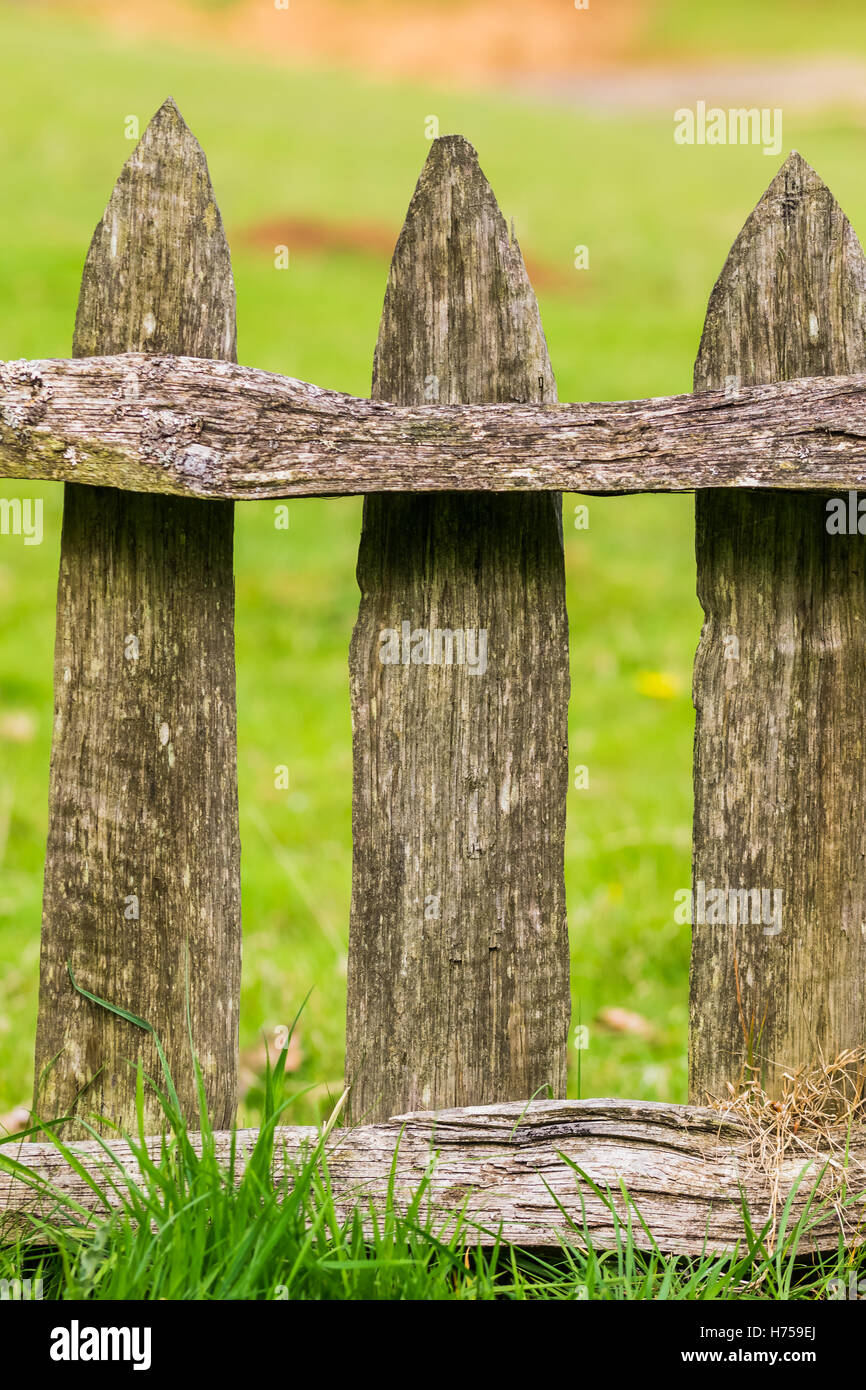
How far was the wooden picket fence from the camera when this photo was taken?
2186mm

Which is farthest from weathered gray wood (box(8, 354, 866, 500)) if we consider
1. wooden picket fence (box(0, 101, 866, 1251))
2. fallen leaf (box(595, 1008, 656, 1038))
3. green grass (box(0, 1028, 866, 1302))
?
fallen leaf (box(595, 1008, 656, 1038))

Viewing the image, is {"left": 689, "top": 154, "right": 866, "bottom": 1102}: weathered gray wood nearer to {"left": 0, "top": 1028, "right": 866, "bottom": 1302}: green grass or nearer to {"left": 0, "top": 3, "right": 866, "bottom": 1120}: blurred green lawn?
{"left": 0, "top": 1028, "right": 866, "bottom": 1302}: green grass

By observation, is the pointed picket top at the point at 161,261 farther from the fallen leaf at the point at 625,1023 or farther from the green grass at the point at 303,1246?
the fallen leaf at the point at 625,1023

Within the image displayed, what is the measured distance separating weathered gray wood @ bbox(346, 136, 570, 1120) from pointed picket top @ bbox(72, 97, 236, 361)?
31 centimetres

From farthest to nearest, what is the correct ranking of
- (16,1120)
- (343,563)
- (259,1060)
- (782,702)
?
1. (343,563)
2. (259,1060)
3. (16,1120)
4. (782,702)

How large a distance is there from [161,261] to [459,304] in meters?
0.53

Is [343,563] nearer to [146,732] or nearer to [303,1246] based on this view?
[146,732]

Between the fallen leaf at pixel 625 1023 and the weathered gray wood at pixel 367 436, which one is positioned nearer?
the weathered gray wood at pixel 367 436

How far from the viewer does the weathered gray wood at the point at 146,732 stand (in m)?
2.17

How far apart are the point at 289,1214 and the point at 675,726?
13.1ft

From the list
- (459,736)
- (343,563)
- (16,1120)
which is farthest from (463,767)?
(343,563)

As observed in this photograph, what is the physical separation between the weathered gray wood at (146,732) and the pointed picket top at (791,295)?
90 cm

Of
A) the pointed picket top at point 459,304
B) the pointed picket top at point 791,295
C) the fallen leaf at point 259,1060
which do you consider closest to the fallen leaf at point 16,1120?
the fallen leaf at point 259,1060

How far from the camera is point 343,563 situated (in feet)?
24.1
